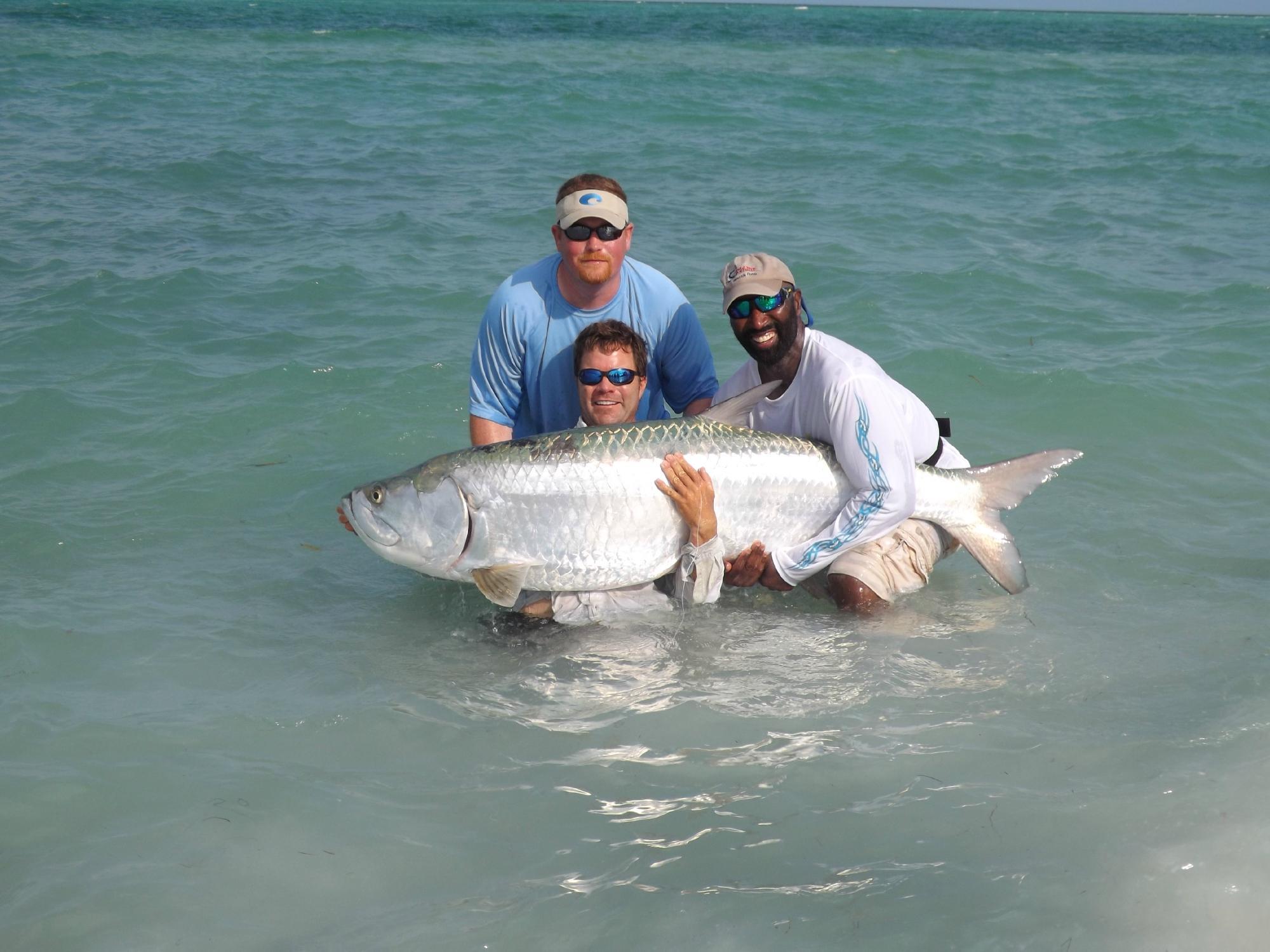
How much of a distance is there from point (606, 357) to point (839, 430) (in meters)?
0.99

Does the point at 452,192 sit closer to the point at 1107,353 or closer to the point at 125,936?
the point at 1107,353

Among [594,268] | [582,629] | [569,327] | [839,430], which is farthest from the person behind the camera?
[569,327]

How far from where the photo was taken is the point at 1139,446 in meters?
7.34

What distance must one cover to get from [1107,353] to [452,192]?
7891mm

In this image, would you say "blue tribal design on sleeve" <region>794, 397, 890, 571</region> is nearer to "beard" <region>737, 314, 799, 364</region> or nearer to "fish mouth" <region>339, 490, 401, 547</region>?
"beard" <region>737, 314, 799, 364</region>

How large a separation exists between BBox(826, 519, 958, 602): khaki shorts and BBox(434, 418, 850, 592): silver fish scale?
0.49 meters

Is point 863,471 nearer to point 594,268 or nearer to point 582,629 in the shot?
point 582,629

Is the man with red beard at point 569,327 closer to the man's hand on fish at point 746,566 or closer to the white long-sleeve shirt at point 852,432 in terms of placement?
the white long-sleeve shirt at point 852,432

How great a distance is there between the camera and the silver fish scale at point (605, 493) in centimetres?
460

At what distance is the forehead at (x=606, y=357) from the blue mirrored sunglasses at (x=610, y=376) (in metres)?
0.02

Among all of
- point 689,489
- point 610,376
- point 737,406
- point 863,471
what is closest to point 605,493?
point 689,489

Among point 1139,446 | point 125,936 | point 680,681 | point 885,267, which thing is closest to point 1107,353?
point 1139,446

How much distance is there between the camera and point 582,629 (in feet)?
16.2

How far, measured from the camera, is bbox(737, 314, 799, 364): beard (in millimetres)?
4680
